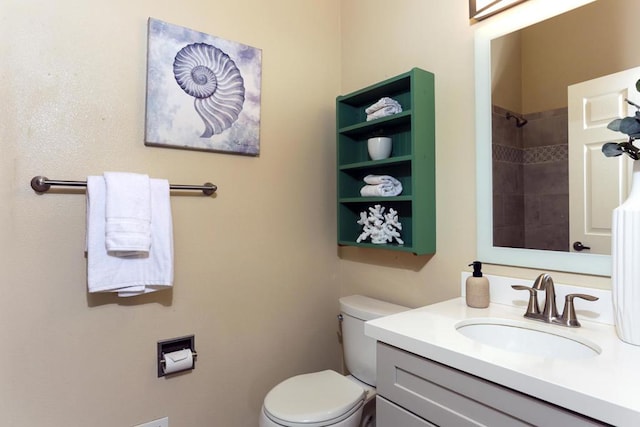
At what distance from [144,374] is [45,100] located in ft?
3.50

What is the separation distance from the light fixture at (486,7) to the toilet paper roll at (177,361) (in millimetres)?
1733

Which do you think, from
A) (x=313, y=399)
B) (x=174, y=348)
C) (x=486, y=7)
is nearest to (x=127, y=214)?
(x=174, y=348)

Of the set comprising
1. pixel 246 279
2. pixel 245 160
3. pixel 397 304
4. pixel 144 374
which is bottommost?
pixel 144 374

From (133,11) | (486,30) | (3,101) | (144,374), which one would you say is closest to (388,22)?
(486,30)

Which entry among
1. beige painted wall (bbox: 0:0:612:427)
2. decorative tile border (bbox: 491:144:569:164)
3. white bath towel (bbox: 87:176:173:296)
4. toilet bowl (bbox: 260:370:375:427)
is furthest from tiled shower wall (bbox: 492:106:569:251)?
white bath towel (bbox: 87:176:173:296)

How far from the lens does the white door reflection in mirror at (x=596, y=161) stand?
1.05 meters

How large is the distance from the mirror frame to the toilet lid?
74 centimetres

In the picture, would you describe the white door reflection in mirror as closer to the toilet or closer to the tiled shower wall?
the tiled shower wall

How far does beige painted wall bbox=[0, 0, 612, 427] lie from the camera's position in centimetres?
124

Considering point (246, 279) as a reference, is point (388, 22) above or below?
above

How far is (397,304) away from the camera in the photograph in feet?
5.52

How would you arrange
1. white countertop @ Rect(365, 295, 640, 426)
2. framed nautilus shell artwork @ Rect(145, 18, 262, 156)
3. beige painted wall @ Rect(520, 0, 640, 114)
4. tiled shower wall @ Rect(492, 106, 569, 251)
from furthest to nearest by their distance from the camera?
framed nautilus shell artwork @ Rect(145, 18, 262, 156)
tiled shower wall @ Rect(492, 106, 569, 251)
beige painted wall @ Rect(520, 0, 640, 114)
white countertop @ Rect(365, 295, 640, 426)

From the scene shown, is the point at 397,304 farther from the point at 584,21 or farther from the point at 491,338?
the point at 584,21

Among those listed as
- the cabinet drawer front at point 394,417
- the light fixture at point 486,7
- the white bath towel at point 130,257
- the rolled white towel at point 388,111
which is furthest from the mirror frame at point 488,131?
the white bath towel at point 130,257
